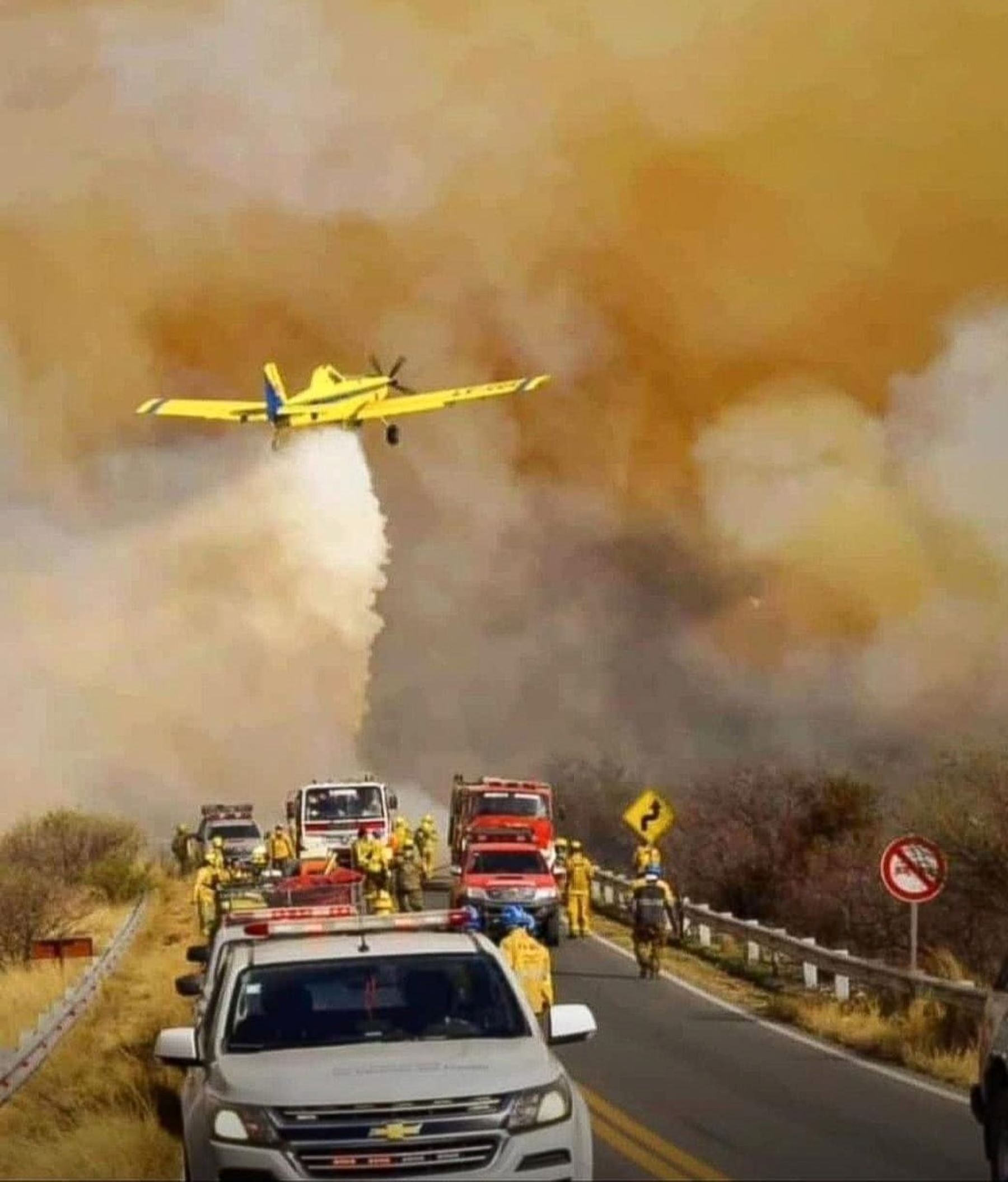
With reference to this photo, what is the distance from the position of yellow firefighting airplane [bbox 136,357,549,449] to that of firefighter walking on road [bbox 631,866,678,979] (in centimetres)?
2578

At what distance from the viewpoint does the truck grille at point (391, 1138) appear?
1101 centimetres

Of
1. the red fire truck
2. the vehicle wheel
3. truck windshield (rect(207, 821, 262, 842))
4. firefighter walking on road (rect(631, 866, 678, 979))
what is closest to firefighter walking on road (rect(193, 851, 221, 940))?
firefighter walking on road (rect(631, 866, 678, 979))

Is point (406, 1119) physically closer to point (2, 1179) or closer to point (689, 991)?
point (2, 1179)

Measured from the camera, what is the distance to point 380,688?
83.6 m

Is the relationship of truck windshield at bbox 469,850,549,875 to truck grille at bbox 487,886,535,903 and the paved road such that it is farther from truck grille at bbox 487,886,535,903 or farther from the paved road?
the paved road

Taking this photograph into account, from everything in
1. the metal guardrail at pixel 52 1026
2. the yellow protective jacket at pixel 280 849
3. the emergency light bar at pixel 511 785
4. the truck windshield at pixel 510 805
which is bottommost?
the metal guardrail at pixel 52 1026

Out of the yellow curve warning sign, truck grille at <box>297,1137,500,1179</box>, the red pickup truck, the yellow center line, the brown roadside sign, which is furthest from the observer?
the yellow curve warning sign

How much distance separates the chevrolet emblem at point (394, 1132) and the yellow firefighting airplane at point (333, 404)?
148ft

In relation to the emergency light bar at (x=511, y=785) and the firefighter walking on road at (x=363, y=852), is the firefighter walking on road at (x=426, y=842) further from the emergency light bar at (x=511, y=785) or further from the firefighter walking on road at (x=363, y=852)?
the firefighter walking on road at (x=363, y=852)

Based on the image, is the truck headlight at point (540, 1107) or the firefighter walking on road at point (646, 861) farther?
the firefighter walking on road at point (646, 861)

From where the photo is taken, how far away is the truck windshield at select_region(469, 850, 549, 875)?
121ft

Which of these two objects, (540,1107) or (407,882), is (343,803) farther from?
(540,1107)

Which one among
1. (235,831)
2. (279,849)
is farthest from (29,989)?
(235,831)

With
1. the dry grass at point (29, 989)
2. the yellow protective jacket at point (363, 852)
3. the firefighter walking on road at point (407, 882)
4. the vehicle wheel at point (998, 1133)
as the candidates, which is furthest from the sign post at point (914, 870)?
the yellow protective jacket at point (363, 852)
